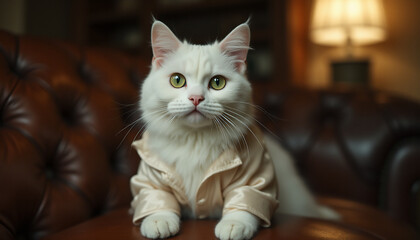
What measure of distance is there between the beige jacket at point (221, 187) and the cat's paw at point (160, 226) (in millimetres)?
30

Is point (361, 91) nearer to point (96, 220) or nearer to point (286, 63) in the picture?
point (286, 63)

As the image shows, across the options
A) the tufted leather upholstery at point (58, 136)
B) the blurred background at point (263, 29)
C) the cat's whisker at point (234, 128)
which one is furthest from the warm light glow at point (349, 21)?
the cat's whisker at point (234, 128)

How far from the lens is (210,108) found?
743 millimetres

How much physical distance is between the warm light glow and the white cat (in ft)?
4.44

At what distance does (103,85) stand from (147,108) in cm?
53

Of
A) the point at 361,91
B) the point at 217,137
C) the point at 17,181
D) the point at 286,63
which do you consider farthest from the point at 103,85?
the point at 286,63

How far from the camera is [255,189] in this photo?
814mm

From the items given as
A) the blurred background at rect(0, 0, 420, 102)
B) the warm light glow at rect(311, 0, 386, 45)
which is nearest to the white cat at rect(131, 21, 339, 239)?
the blurred background at rect(0, 0, 420, 102)

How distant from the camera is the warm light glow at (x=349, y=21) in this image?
6.29 ft

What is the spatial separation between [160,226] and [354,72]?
5.59 feet

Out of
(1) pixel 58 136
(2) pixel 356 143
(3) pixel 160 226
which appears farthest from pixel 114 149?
(2) pixel 356 143

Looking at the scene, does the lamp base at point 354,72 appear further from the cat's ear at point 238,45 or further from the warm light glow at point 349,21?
the cat's ear at point 238,45

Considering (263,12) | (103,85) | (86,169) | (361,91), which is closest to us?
(86,169)

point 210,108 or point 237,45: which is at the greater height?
point 237,45
